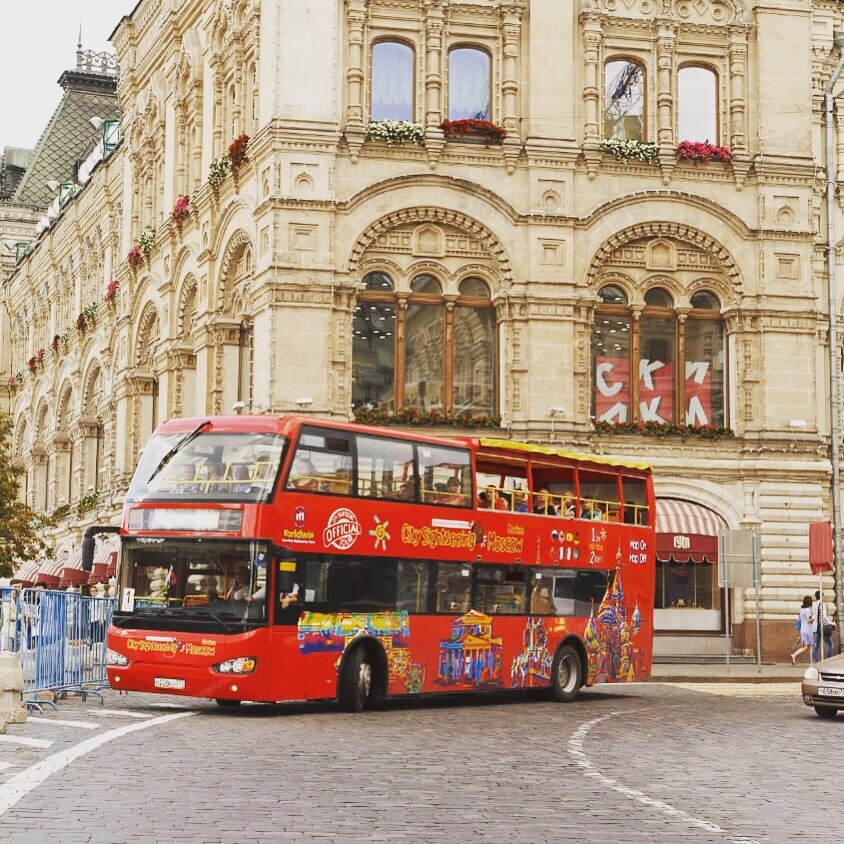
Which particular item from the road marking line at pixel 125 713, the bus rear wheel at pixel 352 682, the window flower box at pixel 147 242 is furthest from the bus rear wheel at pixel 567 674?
the window flower box at pixel 147 242

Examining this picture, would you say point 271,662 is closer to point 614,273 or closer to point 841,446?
point 614,273

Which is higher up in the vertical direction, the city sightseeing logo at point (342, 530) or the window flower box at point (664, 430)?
the window flower box at point (664, 430)

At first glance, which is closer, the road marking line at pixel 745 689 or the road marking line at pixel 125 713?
the road marking line at pixel 125 713

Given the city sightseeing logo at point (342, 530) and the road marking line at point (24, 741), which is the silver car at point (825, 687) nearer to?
the city sightseeing logo at point (342, 530)

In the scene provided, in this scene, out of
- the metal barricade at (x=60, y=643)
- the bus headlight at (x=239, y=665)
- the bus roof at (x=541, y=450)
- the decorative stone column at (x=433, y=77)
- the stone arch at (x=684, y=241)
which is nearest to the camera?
the bus headlight at (x=239, y=665)

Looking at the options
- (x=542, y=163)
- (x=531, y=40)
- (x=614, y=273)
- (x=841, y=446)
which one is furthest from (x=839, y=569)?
(x=531, y=40)

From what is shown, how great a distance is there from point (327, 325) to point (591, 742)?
66.6 ft

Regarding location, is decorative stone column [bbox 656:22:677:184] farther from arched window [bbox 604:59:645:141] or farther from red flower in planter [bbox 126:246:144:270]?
red flower in planter [bbox 126:246:144:270]

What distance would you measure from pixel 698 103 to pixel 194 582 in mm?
24119

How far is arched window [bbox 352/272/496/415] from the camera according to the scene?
3878cm

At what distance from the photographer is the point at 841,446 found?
4178 centimetres

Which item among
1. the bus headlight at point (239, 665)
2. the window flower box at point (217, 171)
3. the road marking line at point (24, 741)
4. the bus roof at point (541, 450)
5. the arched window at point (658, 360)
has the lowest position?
the road marking line at point (24, 741)

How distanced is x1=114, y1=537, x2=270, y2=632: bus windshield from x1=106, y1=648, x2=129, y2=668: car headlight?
428mm

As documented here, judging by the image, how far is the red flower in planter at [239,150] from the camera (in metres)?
40.0
